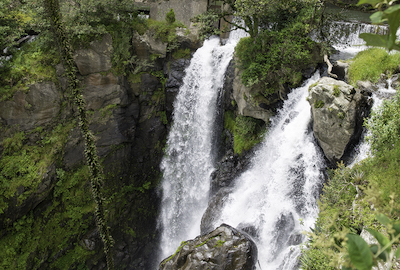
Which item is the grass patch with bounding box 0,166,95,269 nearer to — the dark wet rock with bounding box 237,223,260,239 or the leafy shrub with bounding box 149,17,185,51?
the dark wet rock with bounding box 237,223,260,239

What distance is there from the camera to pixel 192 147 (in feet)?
41.0

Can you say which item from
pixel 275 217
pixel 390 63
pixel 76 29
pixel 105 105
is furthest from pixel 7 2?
pixel 390 63

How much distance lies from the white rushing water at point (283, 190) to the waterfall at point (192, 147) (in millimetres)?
3052

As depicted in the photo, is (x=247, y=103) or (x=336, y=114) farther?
(x=247, y=103)

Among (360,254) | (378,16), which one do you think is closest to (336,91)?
(378,16)

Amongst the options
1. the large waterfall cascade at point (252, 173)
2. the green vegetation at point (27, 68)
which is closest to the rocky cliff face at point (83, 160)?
the green vegetation at point (27, 68)

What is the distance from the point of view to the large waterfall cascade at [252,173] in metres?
6.96

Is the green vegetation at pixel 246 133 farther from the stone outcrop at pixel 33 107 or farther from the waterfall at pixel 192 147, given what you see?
the stone outcrop at pixel 33 107

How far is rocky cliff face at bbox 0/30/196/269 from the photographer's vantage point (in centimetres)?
984

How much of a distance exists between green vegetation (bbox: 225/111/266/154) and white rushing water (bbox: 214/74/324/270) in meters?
0.75

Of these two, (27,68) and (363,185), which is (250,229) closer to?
(363,185)

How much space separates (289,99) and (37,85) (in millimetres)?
10498

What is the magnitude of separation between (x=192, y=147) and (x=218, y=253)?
6.91 metres

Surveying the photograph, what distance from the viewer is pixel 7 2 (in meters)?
9.50
